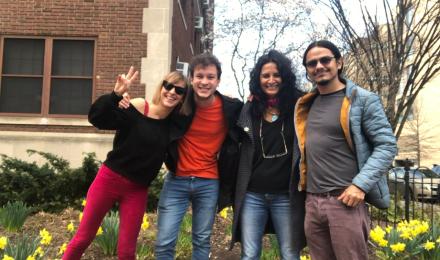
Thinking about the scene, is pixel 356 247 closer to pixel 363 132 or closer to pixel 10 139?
pixel 363 132

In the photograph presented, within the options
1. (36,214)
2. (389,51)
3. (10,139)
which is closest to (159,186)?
(36,214)

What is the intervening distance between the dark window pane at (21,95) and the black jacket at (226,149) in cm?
743

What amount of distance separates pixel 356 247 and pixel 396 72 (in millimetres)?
6050

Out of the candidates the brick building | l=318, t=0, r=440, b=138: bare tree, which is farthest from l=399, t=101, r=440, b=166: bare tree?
the brick building

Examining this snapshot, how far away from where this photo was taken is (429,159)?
40.1 m

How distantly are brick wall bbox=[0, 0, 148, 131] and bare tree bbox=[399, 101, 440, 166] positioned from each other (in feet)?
114

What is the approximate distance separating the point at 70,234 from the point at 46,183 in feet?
5.70

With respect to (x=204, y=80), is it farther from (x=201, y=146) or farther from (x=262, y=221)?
(x=262, y=221)

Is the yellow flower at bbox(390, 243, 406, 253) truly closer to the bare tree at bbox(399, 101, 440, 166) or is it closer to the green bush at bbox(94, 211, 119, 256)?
the green bush at bbox(94, 211, 119, 256)

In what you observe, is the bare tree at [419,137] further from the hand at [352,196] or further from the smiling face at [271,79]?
the hand at [352,196]

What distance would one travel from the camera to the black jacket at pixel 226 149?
344 centimetres

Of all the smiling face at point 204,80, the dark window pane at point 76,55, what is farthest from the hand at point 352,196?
the dark window pane at point 76,55

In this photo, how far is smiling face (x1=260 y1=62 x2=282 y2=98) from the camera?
10.8 ft

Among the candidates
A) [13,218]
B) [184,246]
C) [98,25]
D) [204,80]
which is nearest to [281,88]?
[204,80]
